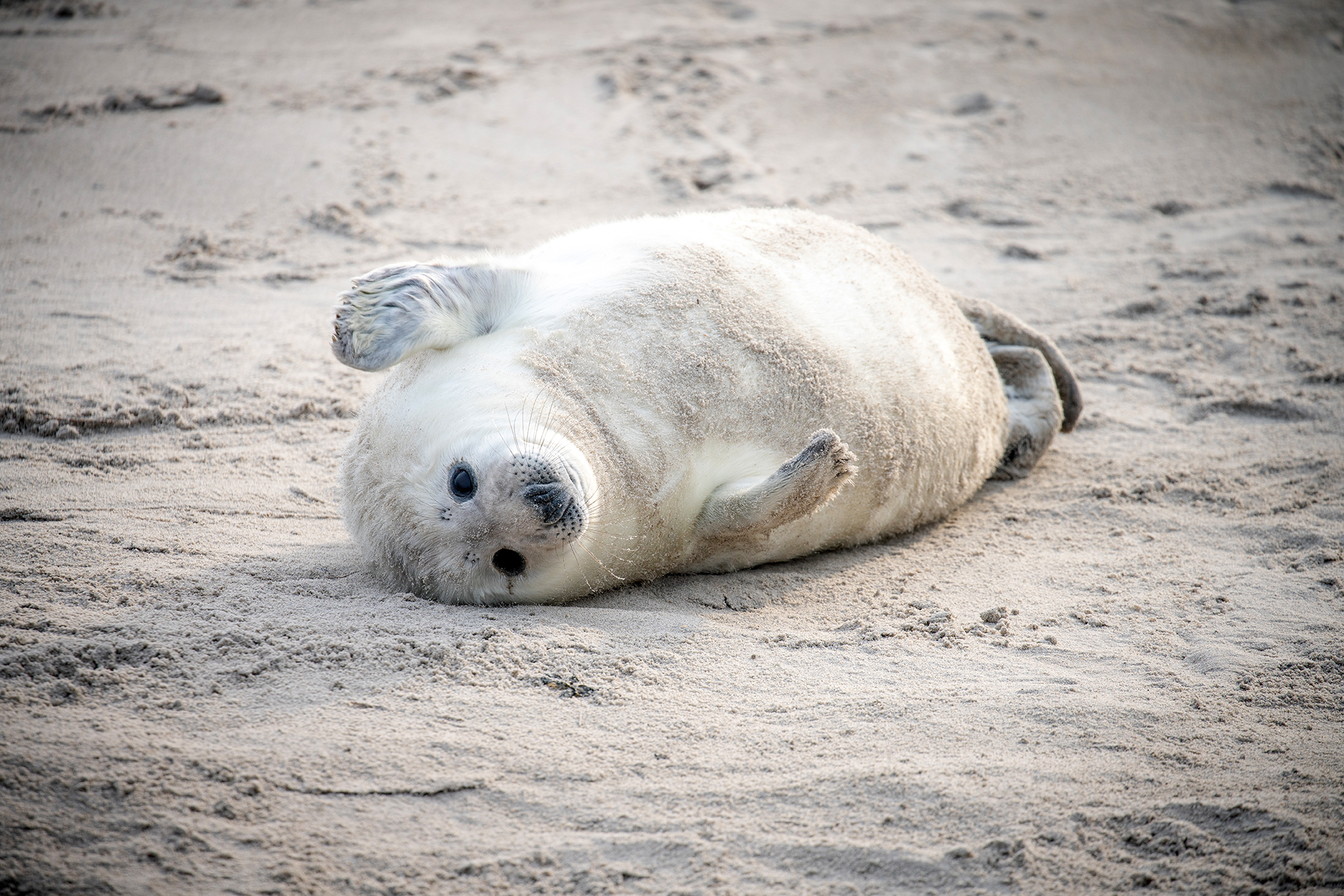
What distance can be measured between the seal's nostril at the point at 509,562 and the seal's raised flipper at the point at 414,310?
696 millimetres

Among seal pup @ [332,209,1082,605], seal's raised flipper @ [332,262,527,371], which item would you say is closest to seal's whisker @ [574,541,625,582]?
seal pup @ [332,209,1082,605]

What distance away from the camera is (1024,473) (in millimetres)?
4320

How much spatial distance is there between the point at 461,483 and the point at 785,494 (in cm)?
93

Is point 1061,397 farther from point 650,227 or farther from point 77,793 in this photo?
point 77,793

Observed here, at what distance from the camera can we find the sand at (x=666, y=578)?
212cm

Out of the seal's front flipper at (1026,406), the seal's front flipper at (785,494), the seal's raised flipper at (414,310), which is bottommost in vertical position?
the seal's front flipper at (1026,406)

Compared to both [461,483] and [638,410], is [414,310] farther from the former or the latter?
[638,410]

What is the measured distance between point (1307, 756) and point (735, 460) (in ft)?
5.51

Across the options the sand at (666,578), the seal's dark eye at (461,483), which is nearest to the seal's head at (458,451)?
the seal's dark eye at (461,483)

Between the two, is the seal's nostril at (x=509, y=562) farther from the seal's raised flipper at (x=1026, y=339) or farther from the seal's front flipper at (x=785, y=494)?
the seal's raised flipper at (x=1026, y=339)

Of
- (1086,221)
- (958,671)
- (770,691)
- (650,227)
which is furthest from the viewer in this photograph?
(1086,221)

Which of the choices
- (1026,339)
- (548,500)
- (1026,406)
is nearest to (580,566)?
(548,500)

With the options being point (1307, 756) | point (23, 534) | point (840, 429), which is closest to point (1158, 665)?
point (1307, 756)

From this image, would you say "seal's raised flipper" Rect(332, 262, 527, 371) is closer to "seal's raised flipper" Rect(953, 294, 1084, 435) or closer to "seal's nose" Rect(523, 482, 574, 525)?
"seal's nose" Rect(523, 482, 574, 525)
